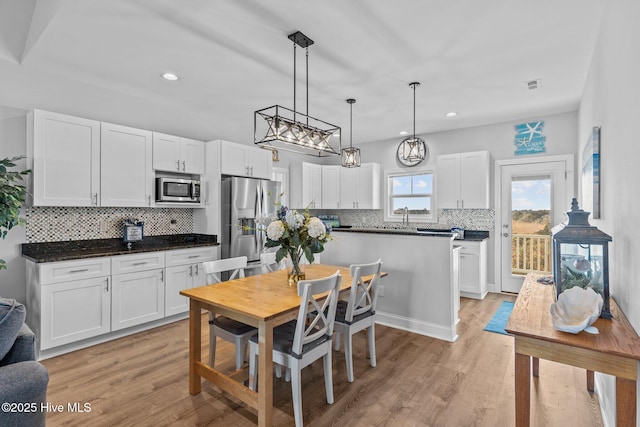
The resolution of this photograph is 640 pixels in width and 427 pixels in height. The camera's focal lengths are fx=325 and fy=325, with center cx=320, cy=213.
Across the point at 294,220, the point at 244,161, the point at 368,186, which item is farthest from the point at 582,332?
the point at 368,186

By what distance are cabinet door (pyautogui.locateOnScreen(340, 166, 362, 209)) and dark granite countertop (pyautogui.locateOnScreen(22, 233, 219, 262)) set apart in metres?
2.84

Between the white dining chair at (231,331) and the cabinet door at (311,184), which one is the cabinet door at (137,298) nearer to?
the white dining chair at (231,331)

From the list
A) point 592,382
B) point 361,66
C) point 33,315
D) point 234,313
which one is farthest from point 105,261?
point 592,382

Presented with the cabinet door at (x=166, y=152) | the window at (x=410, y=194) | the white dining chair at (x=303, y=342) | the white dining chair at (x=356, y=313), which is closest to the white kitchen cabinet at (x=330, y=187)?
the window at (x=410, y=194)

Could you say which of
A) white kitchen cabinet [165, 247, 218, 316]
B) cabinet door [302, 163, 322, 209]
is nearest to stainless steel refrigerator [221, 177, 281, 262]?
white kitchen cabinet [165, 247, 218, 316]

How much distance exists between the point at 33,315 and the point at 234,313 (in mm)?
2335

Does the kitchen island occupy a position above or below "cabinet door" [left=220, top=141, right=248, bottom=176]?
below

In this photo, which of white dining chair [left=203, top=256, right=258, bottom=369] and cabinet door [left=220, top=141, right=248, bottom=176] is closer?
white dining chair [left=203, top=256, right=258, bottom=369]

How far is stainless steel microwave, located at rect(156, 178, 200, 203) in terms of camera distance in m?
3.90

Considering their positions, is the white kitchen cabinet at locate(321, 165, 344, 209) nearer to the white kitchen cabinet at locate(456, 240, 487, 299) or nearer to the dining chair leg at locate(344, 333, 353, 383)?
the white kitchen cabinet at locate(456, 240, 487, 299)

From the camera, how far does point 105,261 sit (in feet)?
10.6

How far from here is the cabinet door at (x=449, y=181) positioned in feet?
17.0

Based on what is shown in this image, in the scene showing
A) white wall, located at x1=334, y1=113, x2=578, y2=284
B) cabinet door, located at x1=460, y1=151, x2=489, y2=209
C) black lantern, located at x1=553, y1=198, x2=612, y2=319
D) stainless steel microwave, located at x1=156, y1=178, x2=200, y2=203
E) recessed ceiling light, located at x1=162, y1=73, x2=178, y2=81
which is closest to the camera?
black lantern, located at x1=553, y1=198, x2=612, y2=319

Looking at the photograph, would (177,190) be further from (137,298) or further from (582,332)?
(582,332)
